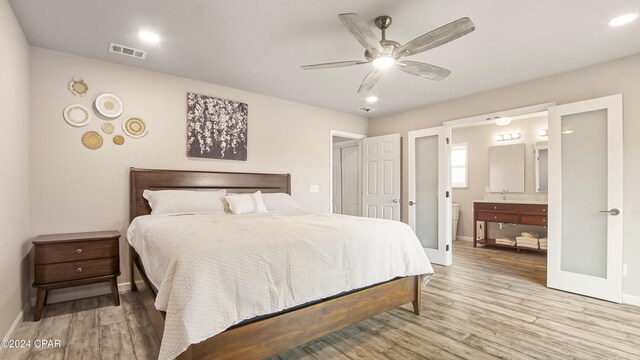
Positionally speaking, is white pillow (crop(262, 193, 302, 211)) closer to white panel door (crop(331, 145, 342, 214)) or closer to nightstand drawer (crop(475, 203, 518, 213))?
white panel door (crop(331, 145, 342, 214))

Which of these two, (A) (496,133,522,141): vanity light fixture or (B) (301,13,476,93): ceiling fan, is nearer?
(B) (301,13,476,93): ceiling fan

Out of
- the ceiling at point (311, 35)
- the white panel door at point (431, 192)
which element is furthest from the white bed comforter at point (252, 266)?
the white panel door at point (431, 192)

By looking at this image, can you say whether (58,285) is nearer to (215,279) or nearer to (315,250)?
(215,279)

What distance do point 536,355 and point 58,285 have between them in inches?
152

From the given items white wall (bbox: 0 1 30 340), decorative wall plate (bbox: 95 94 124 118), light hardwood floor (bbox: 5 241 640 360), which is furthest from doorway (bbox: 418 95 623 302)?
white wall (bbox: 0 1 30 340)

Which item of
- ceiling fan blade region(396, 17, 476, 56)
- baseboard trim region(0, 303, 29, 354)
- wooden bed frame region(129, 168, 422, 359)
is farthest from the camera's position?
baseboard trim region(0, 303, 29, 354)

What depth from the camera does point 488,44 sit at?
2.84 m

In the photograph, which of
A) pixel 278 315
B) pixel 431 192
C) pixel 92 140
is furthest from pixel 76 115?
pixel 431 192

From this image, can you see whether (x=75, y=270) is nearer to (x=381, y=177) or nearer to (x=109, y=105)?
(x=109, y=105)

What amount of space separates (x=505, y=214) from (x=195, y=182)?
536 cm

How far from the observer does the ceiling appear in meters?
2.26

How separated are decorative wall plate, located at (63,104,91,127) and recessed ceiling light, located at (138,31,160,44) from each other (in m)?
1.06

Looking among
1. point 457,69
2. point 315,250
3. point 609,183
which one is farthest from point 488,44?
point 315,250

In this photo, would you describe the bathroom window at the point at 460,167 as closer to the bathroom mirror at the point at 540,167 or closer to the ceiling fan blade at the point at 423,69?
the bathroom mirror at the point at 540,167
